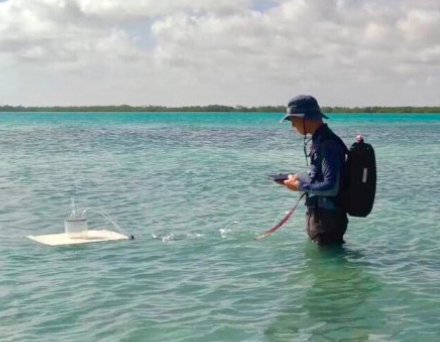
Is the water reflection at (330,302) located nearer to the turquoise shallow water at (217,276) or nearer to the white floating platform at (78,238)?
the turquoise shallow water at (217,276)

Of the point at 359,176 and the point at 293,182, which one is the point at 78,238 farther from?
the point at 359,176

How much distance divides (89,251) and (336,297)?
4001 mm

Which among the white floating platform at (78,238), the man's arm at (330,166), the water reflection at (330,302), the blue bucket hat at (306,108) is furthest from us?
the white floating platform at (78,238)

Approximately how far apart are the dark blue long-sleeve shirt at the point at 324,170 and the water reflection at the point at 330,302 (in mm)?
858

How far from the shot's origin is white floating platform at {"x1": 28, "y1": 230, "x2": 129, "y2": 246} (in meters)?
11.7

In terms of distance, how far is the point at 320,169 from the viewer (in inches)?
352

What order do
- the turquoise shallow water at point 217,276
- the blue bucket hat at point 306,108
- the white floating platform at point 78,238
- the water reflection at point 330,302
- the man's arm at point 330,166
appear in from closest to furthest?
1. the water reflection at point 330,302
2. the turquoise shallow water at point 217,276
3. the man's arm at point 330,166
4. the blue bucket hat at point 306,108
5. the white floating platform at point 78,238

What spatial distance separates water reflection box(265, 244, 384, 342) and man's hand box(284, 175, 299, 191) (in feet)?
3.37

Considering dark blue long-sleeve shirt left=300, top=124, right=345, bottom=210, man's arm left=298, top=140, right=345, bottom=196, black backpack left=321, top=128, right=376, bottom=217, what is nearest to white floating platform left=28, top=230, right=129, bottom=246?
dark blue long-sleeve shirt left=300, top=124, right=345, bottom=210

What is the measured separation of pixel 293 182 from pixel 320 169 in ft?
1.10

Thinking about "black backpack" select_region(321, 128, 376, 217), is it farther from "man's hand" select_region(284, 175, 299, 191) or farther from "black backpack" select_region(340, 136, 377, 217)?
"man's hand" select_region(284, 175, 299, 191)

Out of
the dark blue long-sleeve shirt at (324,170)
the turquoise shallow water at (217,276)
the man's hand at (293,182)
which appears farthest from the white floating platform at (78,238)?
the dark blue long-sleeve shirt at (324,170)

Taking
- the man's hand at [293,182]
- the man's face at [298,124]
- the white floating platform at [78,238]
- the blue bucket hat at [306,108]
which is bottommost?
the white floating platform at [78,238]

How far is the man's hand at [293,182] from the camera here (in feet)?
29.6
